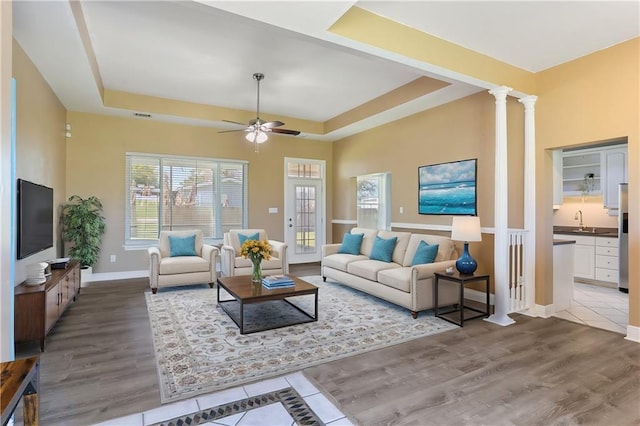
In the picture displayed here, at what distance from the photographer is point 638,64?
11.0ft

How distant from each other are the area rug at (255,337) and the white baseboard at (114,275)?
1.78 m

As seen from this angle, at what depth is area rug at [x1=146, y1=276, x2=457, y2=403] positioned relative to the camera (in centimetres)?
260

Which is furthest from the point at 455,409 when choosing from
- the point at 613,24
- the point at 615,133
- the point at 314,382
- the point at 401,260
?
the point at 613,24

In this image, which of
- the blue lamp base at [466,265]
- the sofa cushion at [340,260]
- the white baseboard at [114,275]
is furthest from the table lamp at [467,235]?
the white baseboard at [114,275]

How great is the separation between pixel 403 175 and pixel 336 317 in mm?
3120

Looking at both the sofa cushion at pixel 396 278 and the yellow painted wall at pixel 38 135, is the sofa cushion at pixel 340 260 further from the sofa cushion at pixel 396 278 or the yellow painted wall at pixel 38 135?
the yellow painted wall at pixel 38 135

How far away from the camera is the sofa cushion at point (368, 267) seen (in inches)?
180

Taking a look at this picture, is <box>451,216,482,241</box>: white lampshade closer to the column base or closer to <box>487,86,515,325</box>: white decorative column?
<box>487,86,515,325</box>: white decorative column

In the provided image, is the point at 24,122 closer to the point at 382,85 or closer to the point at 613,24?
the point at 382,85

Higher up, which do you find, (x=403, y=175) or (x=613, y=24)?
(x=613, y=24)

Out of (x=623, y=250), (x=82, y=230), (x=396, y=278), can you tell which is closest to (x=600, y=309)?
(x=623, y=250)

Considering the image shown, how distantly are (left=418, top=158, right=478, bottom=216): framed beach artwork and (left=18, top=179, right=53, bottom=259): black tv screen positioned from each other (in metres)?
5.14

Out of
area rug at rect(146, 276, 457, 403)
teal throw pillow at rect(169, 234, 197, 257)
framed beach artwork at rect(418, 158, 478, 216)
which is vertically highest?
framed beach artwork at rect(418, 158, 478, 216)

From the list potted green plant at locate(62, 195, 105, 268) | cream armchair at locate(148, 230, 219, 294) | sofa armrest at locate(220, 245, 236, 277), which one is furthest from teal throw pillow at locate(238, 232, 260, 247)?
potted green plant at locate(62, 195, 105, 268)
